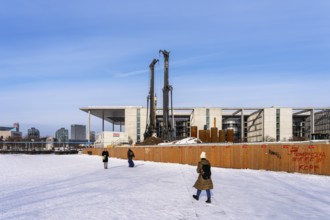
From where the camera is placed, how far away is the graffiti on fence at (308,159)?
67.2ft

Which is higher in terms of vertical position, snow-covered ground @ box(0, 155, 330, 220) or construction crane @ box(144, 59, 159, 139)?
construction crane @ box(144, 59, 159, 139)

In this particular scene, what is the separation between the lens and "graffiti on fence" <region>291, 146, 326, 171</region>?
20484 mm

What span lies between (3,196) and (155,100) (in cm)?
6023

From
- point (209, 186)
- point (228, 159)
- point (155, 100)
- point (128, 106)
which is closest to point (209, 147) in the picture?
point (228, 159)

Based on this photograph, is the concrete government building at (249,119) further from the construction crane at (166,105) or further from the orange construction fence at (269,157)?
the orange construction fence at (269,157)

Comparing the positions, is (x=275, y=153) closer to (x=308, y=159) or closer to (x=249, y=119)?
(x=308, y=159)

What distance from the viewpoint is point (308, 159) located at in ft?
69.2

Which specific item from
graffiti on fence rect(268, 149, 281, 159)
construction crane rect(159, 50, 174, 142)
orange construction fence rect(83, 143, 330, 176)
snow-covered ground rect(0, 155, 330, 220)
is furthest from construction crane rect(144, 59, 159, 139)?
snow-covered ground rect(0, 155, 330, 220)

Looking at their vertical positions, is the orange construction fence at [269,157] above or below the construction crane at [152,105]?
below

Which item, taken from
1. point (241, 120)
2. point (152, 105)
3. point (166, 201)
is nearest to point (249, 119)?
point (241, 120)

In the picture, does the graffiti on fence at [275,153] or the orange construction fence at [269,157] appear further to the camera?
the graffiti on fence at [275,153]

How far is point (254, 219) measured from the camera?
964 centimetres

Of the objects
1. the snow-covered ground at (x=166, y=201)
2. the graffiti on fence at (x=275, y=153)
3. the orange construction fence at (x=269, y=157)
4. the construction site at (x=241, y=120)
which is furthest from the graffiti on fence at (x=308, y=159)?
the construction site at (x=241, y=120)

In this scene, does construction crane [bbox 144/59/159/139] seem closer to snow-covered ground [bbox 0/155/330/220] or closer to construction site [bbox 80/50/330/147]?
construction site [bbox 80/50/330/147]
